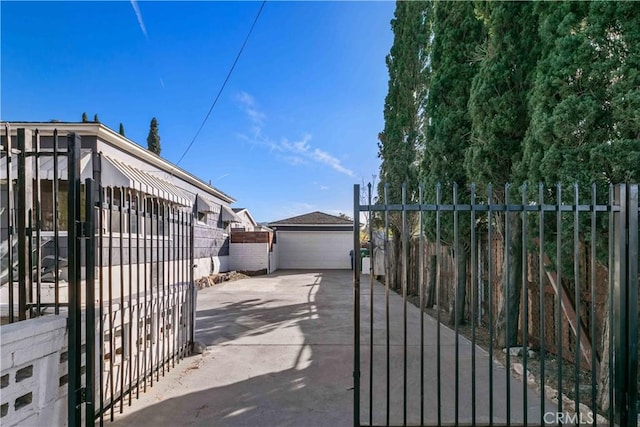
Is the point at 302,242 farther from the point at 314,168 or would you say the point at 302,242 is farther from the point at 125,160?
the point at 125,160

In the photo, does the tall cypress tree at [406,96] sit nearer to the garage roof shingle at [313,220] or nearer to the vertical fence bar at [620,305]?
the vertical fence bar at [620,305]

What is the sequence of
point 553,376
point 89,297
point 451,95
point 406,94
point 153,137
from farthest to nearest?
point 153,137, point 406,94, point 451,95, point 553,376, point 89,297

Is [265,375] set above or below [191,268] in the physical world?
below

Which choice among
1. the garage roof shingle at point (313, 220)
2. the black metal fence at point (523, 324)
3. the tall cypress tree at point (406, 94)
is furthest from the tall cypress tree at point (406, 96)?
the garage roof shingle at point (313, 220)

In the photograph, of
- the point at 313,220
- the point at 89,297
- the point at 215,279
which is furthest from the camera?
the point at 313,220

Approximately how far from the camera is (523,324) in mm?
2824

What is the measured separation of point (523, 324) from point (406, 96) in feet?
26.3

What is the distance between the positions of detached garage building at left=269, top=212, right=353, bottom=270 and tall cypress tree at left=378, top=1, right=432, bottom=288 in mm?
10231

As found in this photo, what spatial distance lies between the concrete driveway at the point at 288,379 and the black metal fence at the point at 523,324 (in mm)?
39

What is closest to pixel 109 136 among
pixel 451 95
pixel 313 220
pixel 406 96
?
pixel 451 95

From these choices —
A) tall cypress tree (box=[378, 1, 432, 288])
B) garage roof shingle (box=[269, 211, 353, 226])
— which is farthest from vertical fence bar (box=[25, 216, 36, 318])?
garage roof shingle (box=[269, 211, 353, 226])

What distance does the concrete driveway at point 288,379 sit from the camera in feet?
9.40

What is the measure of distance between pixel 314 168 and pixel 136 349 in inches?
592

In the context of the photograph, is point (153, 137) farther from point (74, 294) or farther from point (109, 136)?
point (74, 294)
